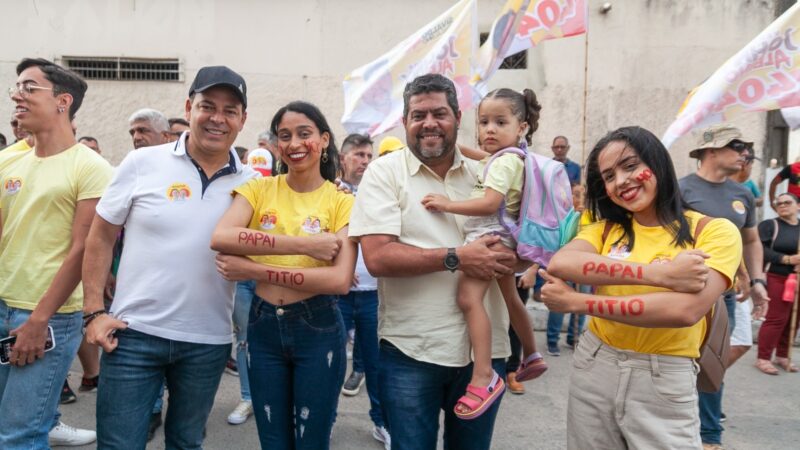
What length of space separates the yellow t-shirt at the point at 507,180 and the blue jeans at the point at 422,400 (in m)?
0.75

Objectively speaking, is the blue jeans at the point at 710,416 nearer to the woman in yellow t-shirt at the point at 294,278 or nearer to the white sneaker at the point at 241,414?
the woman in yellow t-shirt at the point at 294,278

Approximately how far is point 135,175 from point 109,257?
39 cm

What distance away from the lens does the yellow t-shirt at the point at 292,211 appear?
2613 mm

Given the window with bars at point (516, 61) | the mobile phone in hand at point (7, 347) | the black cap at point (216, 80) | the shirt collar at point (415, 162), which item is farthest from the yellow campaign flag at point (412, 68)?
the window with bars at point (516, 61)

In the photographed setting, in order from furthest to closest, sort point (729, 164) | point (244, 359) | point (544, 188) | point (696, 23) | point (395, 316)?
point (696, 23)
point (244, 359)
point (729, 164)
point (544, 188)
point (395, 316)

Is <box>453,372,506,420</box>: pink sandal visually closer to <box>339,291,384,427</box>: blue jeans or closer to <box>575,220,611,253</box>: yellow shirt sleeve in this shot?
<box>575,220,611,253</box>: yellow shirt sleeve

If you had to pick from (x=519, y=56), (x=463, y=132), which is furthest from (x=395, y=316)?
(x=519, y=56)

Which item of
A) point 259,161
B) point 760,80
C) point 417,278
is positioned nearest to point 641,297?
point 417,278

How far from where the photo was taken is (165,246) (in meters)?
2.54

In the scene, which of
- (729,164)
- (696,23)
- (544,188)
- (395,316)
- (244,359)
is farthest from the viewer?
(696,23)

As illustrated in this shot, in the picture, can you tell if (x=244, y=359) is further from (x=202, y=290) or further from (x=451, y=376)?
(x=451, y=376)

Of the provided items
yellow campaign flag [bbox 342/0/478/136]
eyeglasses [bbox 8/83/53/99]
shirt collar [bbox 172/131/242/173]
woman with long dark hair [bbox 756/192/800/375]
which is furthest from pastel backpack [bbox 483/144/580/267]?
woman with long dark hair [bbox 756/192/800/375]

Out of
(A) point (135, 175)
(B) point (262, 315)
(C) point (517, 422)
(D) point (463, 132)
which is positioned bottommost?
(C) point (517, 422)

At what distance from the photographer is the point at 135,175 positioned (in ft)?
8.50
